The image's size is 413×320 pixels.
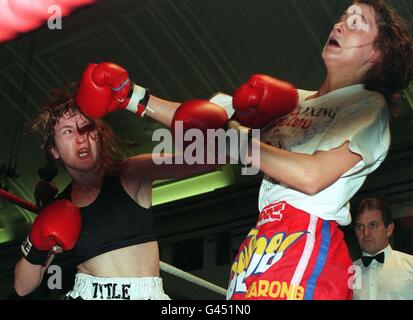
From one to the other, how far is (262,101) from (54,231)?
25.5 inches

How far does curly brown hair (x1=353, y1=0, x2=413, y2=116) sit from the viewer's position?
1710 millimetres

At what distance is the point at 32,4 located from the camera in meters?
3.28

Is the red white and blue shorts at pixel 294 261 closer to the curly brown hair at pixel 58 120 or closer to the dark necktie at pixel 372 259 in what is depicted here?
the curly brown hair at pixel 58 120

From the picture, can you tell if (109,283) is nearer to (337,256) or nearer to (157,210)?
(337,256)

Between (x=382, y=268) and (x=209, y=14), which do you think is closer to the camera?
(x=382, y=268)

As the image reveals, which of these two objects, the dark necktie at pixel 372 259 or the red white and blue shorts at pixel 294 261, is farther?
the dark necktie at pixel 372 259

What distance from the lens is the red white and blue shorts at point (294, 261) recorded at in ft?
4.93

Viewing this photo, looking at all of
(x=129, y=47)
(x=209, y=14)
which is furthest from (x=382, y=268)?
(x=129, y=47)

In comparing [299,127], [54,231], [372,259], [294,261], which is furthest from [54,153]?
[372,259]

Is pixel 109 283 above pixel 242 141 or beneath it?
beneath

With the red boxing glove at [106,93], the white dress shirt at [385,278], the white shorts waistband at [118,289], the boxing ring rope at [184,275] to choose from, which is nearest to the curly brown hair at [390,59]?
the red boxing glove at [106,93]

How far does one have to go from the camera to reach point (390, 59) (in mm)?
1719

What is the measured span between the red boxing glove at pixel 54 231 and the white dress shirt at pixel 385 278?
1160 millimetres

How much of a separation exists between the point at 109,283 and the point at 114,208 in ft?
0.66
